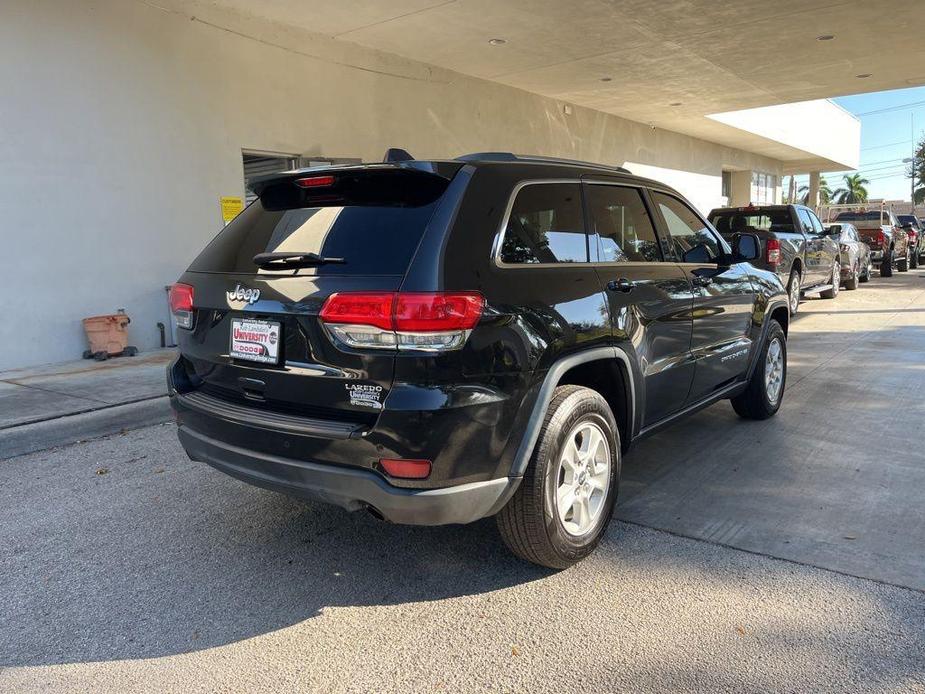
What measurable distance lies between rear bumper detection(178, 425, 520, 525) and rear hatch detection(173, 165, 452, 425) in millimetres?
215

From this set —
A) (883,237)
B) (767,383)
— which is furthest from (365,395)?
(883,237)

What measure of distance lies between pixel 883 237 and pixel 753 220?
990 centimetres

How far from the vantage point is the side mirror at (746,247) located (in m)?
4.92

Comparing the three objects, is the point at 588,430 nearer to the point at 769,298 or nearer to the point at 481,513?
the point at 481,513

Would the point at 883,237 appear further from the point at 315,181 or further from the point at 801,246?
the point at 315,181

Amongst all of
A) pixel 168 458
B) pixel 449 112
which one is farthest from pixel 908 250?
pixel 168 458

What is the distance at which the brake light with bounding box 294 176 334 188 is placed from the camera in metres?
3.23

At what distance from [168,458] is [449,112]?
9987 mm

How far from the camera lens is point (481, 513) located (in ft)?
9.48

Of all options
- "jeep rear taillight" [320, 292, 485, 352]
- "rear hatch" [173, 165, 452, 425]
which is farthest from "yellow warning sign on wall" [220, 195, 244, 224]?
"jeep rear taillight" [320, 292, 485, 352]

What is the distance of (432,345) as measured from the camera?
2682 mm

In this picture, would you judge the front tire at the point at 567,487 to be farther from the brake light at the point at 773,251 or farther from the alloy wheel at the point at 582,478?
the brake light at the point at 773,251

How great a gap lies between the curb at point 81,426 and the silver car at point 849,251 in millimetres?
13336

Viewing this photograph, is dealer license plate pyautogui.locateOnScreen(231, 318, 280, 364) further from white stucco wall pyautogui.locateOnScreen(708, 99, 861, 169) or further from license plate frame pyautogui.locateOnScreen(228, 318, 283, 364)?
white stucco wall pyautogui.locateOnScreen(708, 99, 861, 169)
